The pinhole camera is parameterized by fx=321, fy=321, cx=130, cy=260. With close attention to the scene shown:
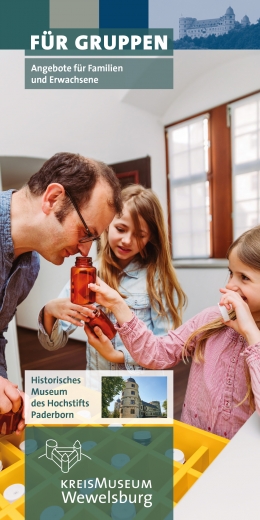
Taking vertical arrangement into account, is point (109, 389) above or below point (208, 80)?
below

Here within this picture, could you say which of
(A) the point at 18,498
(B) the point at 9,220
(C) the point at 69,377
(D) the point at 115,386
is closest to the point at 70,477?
(A) the point at 18,498

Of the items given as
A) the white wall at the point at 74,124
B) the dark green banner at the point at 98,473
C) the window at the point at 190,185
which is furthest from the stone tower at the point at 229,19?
the dark green banner at the point at 98,473

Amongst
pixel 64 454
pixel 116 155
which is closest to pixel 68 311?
pixel 64 454

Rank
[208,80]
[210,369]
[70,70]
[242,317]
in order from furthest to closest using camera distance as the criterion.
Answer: [208,80]
[70,70]
[210,369]
[242,317]

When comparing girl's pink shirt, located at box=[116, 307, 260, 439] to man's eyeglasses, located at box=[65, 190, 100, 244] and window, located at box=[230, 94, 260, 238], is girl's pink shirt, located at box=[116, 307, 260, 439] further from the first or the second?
window, located at box=[230, 94, 260, 238]

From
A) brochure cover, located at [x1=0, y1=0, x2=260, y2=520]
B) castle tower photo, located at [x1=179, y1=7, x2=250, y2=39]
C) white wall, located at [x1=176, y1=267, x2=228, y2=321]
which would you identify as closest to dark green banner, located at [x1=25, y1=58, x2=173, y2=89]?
brochure cover, located at [x1=0, y1=0, x2=260, y2=520]

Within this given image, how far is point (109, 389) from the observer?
730 millimetres

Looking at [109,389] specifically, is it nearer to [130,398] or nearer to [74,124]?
[130,398]

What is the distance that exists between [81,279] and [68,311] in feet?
0.46

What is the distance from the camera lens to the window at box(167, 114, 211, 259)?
2037 millimetres

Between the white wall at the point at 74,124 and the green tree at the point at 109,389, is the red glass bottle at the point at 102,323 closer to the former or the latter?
the green tree at the point at 109,389

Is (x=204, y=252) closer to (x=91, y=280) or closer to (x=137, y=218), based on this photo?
(x=137, y=218)

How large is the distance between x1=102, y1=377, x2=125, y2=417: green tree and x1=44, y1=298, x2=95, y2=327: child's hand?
156mm

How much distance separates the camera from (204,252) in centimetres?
202
